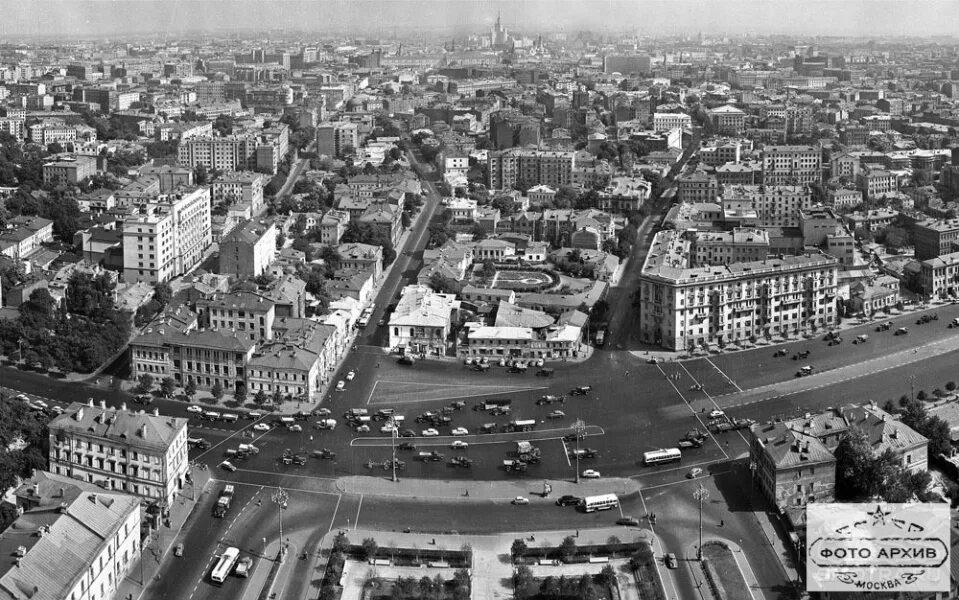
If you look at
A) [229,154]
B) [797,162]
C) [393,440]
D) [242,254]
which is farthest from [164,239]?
[797,162]

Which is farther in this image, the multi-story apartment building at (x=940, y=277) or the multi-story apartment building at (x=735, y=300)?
the multi-story apartment building at (x=940, y=277)

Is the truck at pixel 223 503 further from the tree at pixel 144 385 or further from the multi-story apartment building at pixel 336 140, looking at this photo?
the multi-story apartment building at pixel 336 140

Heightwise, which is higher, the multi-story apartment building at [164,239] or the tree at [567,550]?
the multi-story apartment building at [164,239]

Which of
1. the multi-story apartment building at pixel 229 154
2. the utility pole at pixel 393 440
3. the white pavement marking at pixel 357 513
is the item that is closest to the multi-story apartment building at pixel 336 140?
the multi-story apartment building at pixel 229 154

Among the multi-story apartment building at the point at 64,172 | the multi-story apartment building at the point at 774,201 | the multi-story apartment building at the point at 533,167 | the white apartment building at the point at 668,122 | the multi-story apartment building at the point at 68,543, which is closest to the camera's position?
the multi-story apartment building at the point at 68,543

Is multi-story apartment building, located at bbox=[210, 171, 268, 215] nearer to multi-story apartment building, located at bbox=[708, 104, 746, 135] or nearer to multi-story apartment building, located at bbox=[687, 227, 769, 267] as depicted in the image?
multi-story apartment building, located at bbox=[687, 227, 769, 267]

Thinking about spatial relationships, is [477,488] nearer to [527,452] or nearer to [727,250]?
[527,452]
